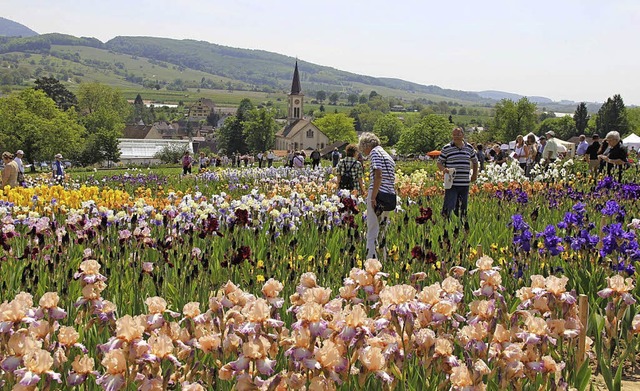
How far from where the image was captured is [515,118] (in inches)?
3359

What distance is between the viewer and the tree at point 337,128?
107312 millimetres

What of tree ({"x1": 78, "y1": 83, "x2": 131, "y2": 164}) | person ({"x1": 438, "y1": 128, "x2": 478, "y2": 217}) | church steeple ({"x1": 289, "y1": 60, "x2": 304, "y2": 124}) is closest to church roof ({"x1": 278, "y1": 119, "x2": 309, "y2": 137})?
church steeple ({"x1": 289, "y1": 60, "x2": 304, "y2": 124})

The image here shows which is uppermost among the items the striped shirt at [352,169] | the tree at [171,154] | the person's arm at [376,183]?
the person's arm at [376,183]

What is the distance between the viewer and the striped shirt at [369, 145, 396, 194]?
6.43 metres

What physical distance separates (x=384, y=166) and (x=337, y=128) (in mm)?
101586

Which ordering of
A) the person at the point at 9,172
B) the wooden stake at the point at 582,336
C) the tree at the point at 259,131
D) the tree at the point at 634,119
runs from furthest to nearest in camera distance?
the tree at the point at 259,131
the tree at the point at 634,119
the person at the point at 9,172
the wooden stake at the point at 582,336

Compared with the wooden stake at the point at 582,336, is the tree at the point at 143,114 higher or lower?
lower

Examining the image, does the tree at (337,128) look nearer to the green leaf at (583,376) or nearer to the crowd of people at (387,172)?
the crowd of people at (387,172)

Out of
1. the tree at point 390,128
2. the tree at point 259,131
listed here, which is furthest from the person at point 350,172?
the tree at point 390,128

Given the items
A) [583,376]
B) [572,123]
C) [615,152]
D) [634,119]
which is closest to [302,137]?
[572,123]

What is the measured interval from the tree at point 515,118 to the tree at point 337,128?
96.8 feet

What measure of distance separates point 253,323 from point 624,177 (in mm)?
13701

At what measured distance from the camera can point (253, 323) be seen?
89.6 inches

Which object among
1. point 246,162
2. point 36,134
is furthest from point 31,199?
point 36,134
